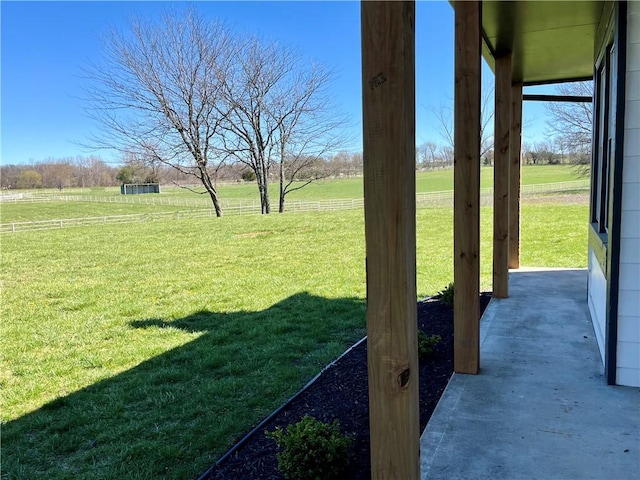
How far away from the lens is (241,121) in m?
20.5

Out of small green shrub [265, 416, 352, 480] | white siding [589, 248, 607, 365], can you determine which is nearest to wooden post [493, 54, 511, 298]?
white siding [589, 248, 607, 365]

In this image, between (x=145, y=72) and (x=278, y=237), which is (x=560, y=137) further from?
(x=145, y=72)

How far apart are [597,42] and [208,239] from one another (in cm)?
868

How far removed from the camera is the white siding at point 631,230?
2447 millimetres

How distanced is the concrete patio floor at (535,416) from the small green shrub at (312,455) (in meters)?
0.35

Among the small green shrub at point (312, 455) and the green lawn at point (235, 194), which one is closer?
the small green shrub at point (312, 455)

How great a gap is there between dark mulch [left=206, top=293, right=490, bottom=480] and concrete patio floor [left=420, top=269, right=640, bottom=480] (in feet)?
0.59

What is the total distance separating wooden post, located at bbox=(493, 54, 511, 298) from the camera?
13.7ft

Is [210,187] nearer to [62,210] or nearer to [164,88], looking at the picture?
[164,88]

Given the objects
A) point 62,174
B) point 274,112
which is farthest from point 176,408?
point 62,174

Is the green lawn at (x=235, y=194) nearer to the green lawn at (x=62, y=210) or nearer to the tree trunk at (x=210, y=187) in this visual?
the green lawn at (x=62, y=210)

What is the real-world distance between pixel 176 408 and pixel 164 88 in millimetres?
18463

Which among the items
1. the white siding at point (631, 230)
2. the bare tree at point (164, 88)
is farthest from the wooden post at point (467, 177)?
the bare tree at point (164, 88)

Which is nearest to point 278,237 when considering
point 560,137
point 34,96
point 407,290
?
point 407,290
